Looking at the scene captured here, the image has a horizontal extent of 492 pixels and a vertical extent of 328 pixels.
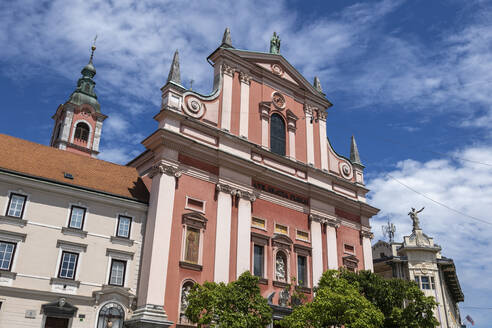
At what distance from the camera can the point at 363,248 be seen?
1314 inches

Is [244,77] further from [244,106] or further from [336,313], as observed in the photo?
[336,313]

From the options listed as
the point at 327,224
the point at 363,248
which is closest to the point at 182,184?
the point at 327,224

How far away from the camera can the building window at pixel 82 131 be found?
152ft

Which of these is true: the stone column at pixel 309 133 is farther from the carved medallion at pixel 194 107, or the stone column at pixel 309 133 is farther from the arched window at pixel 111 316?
the arched window at pixel 111 316

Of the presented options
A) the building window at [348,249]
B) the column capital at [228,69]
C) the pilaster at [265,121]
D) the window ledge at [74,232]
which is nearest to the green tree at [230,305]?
the window ledge at [74,232]

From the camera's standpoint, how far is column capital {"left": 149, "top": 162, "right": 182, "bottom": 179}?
24.3 m

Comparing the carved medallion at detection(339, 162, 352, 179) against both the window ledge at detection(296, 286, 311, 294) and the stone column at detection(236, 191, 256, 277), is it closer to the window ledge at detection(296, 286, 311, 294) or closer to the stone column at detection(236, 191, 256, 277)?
the stone column at detection(236, 191, 256, 277)

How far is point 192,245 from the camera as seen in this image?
2412 cm

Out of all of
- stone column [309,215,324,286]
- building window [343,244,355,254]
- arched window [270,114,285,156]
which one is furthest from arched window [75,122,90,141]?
building window [343,244,355,254]

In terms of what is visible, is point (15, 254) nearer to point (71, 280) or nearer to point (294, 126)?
point (71, 280)

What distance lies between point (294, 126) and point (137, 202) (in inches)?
524

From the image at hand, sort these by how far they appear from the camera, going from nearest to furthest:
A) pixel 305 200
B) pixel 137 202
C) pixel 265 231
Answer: pixel 137 202, pixel 265 231, pixel 305 200

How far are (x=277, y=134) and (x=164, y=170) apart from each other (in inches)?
396

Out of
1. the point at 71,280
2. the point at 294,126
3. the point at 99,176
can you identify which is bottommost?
the point at 71,280
